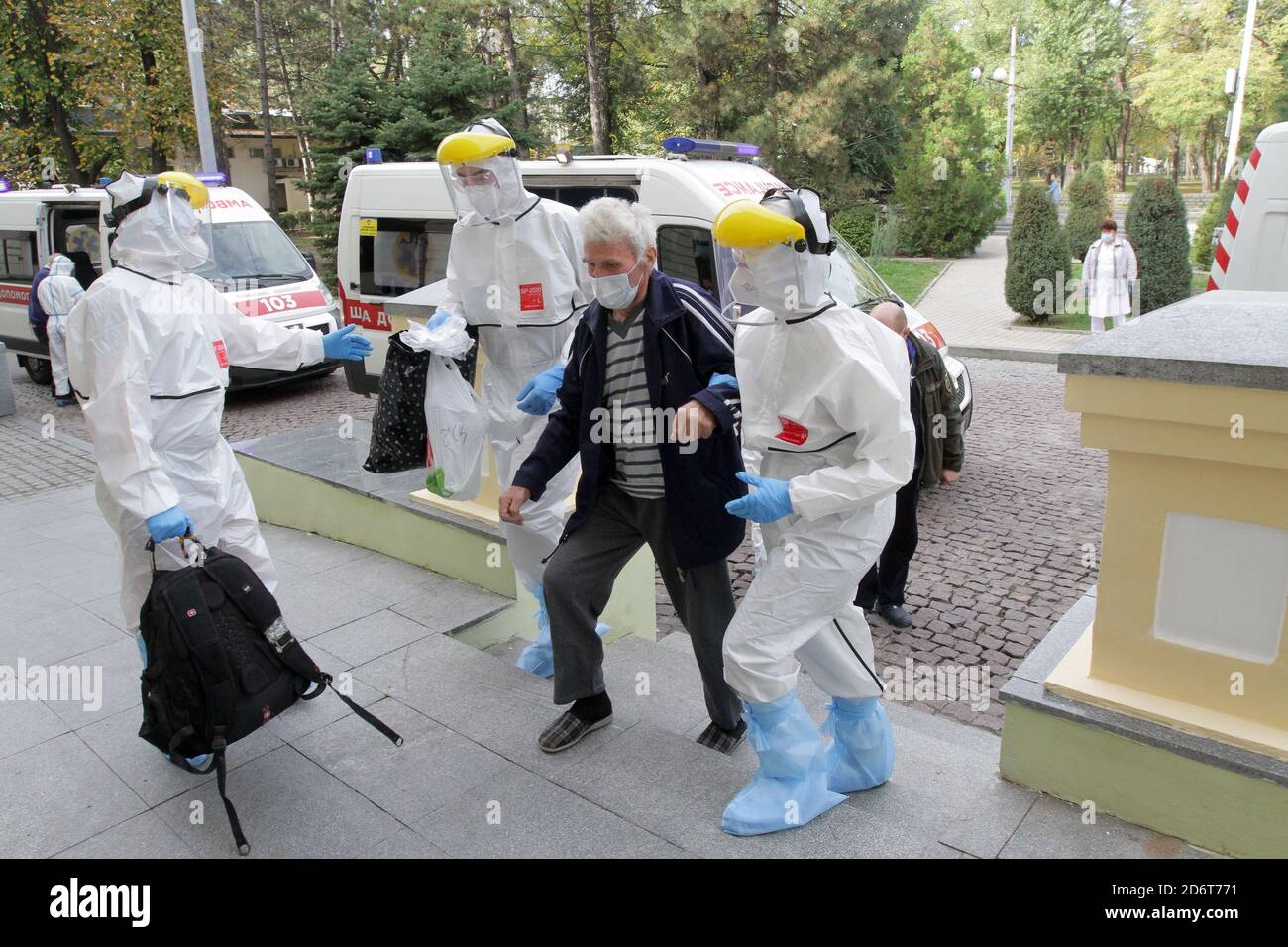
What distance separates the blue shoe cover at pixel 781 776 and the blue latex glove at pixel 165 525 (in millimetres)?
1903

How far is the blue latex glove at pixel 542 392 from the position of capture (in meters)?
3.75

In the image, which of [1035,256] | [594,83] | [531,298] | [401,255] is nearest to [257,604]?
[531,298]

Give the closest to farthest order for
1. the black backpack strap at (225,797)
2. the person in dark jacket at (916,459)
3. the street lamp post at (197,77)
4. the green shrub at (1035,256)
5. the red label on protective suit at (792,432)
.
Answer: the red label on protective suit at (792,432) → the black backpack strap at (225,797) → the person in dark jacket at (916,459) → the street lamp post at (197,77) → the green shrub at (1035,256)

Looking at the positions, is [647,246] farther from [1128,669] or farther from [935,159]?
[935,159]

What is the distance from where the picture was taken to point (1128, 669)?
2.97m

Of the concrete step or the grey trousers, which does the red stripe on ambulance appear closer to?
the concrete step

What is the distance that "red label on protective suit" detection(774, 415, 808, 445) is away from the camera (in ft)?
9.35

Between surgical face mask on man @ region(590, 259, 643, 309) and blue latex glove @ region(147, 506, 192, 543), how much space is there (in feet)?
5.06

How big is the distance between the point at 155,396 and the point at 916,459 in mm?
3521

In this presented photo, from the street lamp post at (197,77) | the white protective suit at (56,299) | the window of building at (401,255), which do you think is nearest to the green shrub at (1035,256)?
the window of building at (401,255)

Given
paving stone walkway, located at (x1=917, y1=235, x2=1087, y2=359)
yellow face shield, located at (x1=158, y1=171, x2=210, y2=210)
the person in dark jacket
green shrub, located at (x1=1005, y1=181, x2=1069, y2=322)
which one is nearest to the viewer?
yellow face shield, located at (x1=158, y1=171, x2=210, y2=210)

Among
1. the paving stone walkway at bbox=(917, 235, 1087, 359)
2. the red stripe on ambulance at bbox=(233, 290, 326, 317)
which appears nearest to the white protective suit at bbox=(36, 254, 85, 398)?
the red stripe on ambulance at bbox=(233, 290, 326, 317)

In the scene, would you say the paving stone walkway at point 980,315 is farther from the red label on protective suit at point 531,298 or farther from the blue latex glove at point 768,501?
the blue latex glove at point 768,501

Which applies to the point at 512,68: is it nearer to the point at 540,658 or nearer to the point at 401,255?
the point at 401,255
